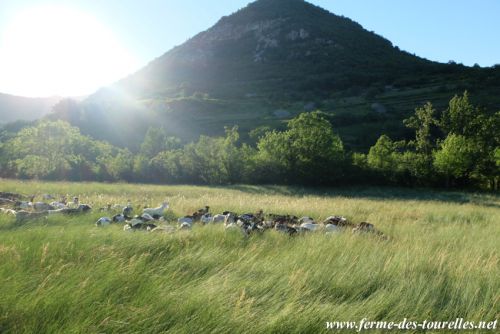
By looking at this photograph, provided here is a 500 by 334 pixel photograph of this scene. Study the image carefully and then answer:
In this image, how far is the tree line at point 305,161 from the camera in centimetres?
4159

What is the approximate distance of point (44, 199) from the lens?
14023 millimetres

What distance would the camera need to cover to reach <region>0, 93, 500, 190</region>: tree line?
41.6m

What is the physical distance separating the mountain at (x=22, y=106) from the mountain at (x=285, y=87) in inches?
1462

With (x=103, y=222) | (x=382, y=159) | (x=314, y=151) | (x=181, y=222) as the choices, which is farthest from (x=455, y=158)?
(x=103, y=222)

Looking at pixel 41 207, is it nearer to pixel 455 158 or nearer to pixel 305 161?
pixel 305 161

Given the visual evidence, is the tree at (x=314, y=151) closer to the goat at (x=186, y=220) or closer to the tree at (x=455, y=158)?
the tree at (x=455, y=158)

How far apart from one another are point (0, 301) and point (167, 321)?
1.38 metres

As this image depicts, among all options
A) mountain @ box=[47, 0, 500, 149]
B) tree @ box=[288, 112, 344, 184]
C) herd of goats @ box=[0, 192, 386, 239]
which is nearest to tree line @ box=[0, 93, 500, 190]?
tree @ box=[288, 112, 344, 184]


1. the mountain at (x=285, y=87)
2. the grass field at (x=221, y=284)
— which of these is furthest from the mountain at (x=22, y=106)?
the grass field at (x=221, y=284)

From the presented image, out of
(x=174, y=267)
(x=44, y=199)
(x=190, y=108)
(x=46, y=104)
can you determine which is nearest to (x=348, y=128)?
(x=190, y=108)

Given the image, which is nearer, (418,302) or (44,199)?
(418,302)

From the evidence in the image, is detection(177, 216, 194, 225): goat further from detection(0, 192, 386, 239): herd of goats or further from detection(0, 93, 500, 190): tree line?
detection(0, 93, 500, 190): tree line

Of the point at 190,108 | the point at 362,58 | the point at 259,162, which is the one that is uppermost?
the point at 362,58

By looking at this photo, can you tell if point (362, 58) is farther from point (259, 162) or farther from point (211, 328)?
point (211, 328)
